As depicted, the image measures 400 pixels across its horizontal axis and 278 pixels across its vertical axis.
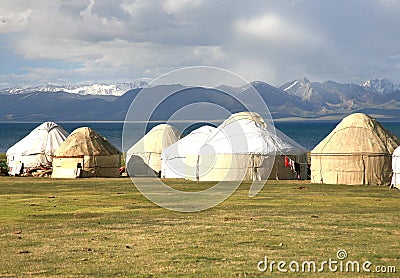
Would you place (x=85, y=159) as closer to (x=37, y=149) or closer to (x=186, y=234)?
(x=37, y=149)

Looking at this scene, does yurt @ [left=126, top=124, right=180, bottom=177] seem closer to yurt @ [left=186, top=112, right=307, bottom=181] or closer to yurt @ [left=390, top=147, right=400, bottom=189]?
yurt @ [left=186, top=112, right=307, bottom=181]

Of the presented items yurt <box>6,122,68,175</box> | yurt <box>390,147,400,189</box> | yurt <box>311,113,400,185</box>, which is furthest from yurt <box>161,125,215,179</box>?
yurt <box>390,147,400,189</box>

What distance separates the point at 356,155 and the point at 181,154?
1192cm

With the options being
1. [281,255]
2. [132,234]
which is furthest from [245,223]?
[281,255]

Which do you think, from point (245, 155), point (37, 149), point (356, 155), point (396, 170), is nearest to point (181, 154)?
point (245, 155)

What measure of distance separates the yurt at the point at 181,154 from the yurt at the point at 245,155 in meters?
0.90

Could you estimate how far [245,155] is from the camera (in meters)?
40.8

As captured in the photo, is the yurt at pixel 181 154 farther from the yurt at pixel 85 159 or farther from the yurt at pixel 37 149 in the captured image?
the yurt at pixel 37 149

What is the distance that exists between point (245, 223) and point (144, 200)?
938cm

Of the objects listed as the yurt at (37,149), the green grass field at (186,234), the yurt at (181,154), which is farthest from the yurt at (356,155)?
the yurt at (37,149)

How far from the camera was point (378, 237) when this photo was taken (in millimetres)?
17375

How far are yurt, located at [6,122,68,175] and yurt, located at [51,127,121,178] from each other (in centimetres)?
468

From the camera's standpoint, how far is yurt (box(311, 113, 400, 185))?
124 feet

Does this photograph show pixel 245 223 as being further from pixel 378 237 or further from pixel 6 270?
pixel 6 270
